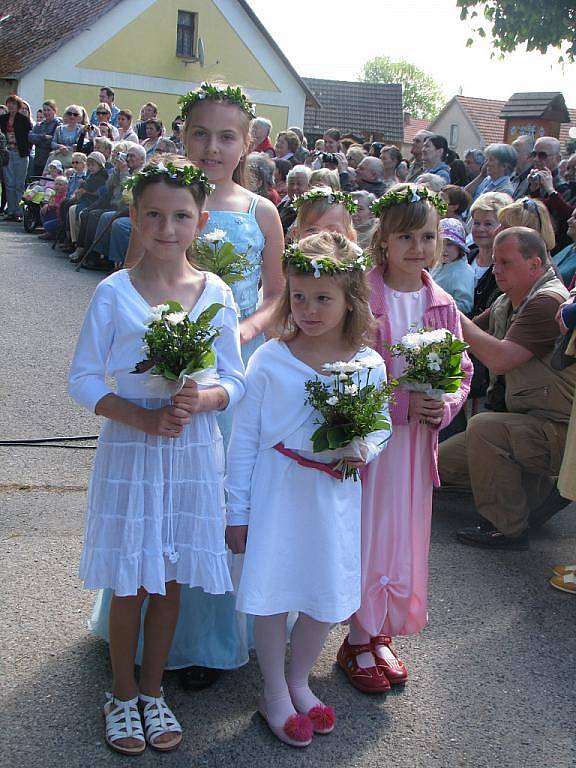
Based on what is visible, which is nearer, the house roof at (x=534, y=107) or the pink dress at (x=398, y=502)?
the pink dress at (x=398, y=502)

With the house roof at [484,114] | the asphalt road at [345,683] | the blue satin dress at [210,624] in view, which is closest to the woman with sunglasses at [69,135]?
the asphalt road at [345,683]

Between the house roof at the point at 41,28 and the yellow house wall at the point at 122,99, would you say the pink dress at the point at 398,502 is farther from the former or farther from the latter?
the house roof at the point at 41,28

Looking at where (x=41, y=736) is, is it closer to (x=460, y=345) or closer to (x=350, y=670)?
(x=350, y=670)

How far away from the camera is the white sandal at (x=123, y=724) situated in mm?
3117

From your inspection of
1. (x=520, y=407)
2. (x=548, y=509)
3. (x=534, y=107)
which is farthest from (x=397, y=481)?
(x=534, y=107)

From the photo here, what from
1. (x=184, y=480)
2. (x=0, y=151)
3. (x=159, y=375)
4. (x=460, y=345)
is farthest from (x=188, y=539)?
(x=0, y=151)

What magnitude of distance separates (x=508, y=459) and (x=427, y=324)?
185 cm

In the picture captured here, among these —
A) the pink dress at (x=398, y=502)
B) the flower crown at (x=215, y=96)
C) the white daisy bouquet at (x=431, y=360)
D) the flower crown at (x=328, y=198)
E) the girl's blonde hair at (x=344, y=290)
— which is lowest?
the pink dress at (x=398, y=502)

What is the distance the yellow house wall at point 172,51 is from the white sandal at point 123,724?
35624mm

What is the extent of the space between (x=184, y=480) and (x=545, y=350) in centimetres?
277

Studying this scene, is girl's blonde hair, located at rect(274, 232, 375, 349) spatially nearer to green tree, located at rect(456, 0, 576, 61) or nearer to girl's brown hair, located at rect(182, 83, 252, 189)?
girl's brown hair, located at rect(182, 83, 252, 189)

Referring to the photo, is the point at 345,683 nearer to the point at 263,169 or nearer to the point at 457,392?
the point at 457,392

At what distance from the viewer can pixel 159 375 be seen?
2.89 metres

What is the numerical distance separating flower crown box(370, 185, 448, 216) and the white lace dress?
38.3 inches
